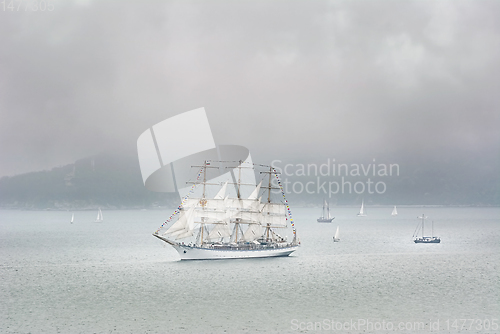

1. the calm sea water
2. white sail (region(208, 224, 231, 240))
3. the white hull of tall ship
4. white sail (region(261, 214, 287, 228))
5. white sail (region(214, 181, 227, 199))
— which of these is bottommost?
the calm sea water

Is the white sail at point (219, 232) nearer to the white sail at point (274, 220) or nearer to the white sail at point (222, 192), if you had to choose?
the white sail at point (222, 192)

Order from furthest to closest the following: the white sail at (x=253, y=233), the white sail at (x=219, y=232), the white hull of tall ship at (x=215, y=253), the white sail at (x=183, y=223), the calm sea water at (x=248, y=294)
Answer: the white sail at (x=253, y=233)
the white sail at (x=219, y=232)
the white sail at (x=183, y=223)
the white hull of tall ship at (x=215, y=253)
the calm sea water at (x=248, y=294)

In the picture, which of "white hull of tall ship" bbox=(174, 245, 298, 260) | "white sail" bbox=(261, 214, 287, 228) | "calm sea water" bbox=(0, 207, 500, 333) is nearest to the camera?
"calm sea water" bbox=(0, 207, 500, 333)

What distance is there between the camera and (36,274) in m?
85.9

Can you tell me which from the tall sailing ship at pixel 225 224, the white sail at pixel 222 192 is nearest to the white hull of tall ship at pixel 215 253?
the tall sailing ship at pixel 225 224

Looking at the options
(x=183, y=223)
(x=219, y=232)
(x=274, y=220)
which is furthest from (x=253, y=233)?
(x=183, y=223)

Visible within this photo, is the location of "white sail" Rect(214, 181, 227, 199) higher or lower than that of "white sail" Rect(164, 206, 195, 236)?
higher

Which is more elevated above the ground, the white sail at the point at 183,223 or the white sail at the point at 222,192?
the white sail at the point at 222,192

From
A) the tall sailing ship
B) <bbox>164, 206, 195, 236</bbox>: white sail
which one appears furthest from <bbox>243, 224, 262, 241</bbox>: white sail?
<bbox>164, 206, 195, 236</bbox>: white sail

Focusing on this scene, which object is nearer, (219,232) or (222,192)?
(219,232)

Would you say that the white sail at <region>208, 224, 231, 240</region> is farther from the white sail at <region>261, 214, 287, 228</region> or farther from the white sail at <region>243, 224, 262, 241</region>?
the white sail at <region>261, 214, 287, 228</region>

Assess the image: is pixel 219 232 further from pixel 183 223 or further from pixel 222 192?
pixel 183 223

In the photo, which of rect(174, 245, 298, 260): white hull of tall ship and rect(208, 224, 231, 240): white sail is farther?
rect(208, 224, 231, 240): white sail

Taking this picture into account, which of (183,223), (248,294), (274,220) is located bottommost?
(248,294)
